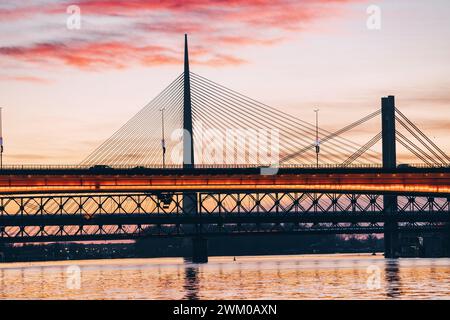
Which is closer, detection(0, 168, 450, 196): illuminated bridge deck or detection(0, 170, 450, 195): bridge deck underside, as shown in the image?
detection(0, 168, 450, 196): illuminated bridge deck

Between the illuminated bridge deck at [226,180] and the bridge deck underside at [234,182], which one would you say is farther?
the bridge deck underside at [234,182]

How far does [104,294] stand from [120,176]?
61.0 metres

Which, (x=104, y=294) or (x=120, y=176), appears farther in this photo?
(x=120, y=176)

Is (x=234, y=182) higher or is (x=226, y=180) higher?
(x=226, y=180)

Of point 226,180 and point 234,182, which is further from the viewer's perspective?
point 234,182
